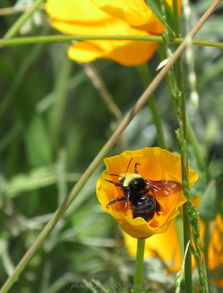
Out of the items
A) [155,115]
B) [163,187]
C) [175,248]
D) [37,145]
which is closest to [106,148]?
[163,187]

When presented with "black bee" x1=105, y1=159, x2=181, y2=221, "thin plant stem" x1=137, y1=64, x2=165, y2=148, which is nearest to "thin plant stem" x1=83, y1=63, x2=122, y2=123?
"thin plant stem" x1=137, y1=64, x2=165, y2=148

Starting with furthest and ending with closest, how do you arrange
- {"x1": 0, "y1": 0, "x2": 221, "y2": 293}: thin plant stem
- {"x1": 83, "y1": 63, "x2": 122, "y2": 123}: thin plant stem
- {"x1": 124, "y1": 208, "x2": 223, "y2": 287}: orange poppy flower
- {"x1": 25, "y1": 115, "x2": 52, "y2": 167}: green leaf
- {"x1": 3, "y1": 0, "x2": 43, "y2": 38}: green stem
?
{"x1": 25, "y1": 115, "x2": 52, "y2": 167}: green leaf < {"x1": 83, "y1": 63, "x2": 122, "y2": 123}: thin plant stem < {"x1": 124, "y1": 208, "x2": 223, "y2": 287}: orange poppy flower < {"x1": 3, "y1": 0, "x2": 43, "y2": 38}: green stem < {"x1": 0, "y1": 0, "x2": 221, "y2": 293}: thin plant stem

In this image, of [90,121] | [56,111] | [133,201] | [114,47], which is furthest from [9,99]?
[133,201]

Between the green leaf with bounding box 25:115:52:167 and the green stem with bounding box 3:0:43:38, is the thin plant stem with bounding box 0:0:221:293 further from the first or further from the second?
the green leaf with bounding box 25:115:52:167

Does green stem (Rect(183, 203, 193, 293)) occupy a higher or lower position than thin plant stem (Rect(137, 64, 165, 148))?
lower

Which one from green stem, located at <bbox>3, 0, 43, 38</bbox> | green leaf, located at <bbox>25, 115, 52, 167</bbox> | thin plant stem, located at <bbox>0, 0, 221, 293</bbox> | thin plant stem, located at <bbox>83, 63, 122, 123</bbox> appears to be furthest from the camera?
green leaf, located at <bbox>25, 115, 52, 167</bbox>

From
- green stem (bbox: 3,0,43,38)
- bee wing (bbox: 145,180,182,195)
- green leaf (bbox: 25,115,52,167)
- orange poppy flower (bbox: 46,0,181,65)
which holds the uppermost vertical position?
green stem (bbox: 3,0,43,38)

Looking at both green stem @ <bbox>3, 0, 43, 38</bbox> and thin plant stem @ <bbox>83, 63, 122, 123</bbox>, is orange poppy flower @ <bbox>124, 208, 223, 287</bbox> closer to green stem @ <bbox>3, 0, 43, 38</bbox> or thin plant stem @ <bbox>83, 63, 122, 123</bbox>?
thin plant stem @ <bbox>83, 63, 122, 123</bbox>

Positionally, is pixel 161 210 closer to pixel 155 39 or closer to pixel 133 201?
pixel 133 201

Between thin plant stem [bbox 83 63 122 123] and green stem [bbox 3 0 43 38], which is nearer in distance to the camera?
green stem [bbox 3 0 43 38]

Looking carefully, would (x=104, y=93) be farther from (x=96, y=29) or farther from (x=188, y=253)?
(x=188, y=253)
